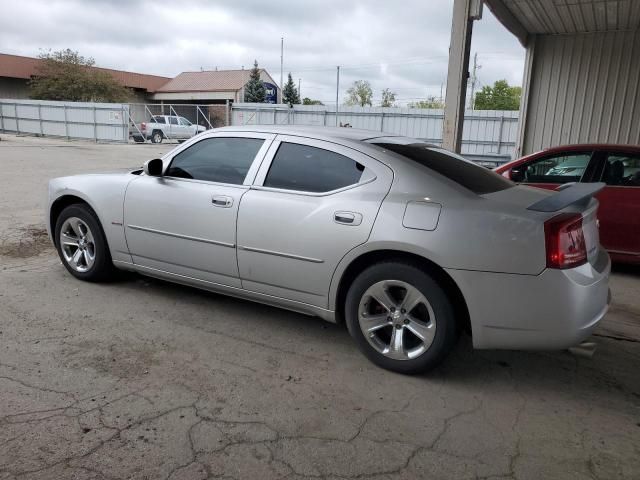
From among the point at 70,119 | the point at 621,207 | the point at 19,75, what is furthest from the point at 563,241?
the point at 19,75

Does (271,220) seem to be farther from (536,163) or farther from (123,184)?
(536,163)

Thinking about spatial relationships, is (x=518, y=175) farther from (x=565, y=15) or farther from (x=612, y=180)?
(x=565, y=15)

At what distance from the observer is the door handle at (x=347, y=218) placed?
324 centimetres

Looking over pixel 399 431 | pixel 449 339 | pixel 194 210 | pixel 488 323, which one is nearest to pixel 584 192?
pixel 488 323

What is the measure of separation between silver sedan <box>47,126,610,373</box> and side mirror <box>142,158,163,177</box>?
0.04 feet

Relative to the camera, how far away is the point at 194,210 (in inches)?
155

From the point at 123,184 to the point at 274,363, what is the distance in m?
2.17

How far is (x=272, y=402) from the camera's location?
9.51 ft

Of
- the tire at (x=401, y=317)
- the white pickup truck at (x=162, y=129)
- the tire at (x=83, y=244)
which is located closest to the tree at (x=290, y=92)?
the white pickup truck at (x=162, y=129)

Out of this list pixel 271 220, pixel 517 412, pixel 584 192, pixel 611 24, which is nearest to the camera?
pixel 517 412

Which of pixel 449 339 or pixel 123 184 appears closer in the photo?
pixel 449 339

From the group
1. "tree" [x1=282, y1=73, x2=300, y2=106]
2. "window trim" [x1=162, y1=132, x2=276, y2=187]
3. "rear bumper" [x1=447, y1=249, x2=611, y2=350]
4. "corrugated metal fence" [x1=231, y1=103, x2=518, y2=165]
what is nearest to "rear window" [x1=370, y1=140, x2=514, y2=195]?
"rear bumper" [x1=447, y1=249, x2=611, y2=350]

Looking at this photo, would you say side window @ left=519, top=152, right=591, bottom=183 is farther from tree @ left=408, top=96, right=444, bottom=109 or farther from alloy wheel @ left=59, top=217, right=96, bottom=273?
tree @ left=408, top=96, right=444, bottom=109

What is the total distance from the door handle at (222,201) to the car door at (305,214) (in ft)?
0.41
